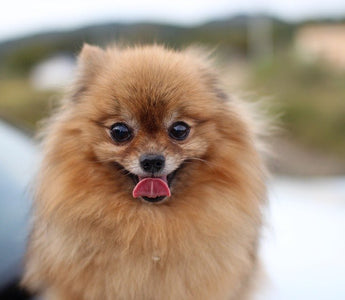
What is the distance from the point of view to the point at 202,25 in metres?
17.7

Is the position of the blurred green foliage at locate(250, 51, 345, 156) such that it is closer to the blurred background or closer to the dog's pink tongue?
the blurred background

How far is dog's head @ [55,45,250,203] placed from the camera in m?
1.85

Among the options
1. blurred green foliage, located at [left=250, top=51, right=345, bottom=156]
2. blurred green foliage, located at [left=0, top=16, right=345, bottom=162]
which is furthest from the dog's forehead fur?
blurred green foliage, located at [left=250, top=51, right=345, bottom=156]

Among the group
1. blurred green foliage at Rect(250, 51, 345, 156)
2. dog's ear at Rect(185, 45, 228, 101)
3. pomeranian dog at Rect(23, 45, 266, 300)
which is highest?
dog's ear at Rect(185, 45, 228, 101)

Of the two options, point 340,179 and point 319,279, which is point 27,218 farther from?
point 340,179

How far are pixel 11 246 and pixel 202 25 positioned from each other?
1626cm

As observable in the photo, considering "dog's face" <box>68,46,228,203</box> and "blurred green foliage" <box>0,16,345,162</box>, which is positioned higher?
"dog's face" <box>68,46,228,203</box>

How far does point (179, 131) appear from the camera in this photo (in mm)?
1906

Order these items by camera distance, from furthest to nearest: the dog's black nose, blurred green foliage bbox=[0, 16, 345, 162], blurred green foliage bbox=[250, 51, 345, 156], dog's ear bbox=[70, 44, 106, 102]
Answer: blurred green foliage bbox=[250, 51, 345, 156], blurred green foliage bbox=[0, 16, 345, 162], dog's ear bbox=[70, 44, 106, 102], the dog's black nose

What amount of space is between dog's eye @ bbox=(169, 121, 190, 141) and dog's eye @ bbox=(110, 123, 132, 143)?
0.16m

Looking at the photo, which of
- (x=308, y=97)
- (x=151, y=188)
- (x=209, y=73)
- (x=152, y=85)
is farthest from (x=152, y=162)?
(x=308, y=97)

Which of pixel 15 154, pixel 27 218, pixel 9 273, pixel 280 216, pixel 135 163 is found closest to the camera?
pixel 135 163

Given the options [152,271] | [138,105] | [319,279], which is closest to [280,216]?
[319,279]

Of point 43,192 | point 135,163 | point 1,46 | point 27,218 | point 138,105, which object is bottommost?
point 1,46
